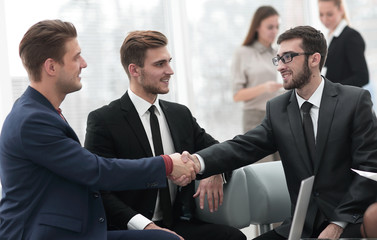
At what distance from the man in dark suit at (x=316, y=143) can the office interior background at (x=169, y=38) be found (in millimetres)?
2007

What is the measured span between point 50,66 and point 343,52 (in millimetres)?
2784

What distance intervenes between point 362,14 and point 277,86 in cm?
205

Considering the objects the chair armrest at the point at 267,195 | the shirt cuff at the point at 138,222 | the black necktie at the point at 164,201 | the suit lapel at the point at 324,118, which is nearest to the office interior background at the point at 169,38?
the black necktie at the point at 164,201

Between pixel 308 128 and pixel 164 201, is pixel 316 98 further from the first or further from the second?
pixel 164 201

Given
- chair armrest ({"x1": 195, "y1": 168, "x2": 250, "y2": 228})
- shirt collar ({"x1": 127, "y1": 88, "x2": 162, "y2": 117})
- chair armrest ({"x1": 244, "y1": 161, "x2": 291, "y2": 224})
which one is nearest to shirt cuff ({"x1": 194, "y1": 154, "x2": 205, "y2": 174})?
chair armrest ({"x1": 195, "y1": 168, "x2": 250, "y2": 228})

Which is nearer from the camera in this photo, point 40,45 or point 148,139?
point 40,45

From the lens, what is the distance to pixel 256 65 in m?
4.47

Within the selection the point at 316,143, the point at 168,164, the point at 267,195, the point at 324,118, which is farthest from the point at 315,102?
the point at 168,164

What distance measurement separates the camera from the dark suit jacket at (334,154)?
2.38 m

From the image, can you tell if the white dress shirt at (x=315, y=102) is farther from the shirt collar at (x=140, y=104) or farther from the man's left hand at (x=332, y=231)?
the shirt collar at (x=140, y=104)

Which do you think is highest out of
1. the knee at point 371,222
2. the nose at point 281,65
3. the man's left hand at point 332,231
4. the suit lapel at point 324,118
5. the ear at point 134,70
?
the ear at point 134,70

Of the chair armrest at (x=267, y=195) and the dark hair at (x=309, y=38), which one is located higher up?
the dark hair at (x=309, y=38)

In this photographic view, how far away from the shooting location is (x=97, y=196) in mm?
2242

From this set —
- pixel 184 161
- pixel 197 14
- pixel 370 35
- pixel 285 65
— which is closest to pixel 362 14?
pixel 370 35
